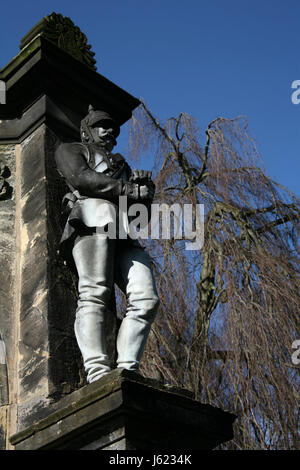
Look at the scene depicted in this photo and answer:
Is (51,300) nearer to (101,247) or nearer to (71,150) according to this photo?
(101,247)

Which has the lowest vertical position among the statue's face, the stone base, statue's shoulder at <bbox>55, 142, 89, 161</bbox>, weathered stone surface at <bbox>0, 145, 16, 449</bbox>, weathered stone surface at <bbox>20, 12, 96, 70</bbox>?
the stone base

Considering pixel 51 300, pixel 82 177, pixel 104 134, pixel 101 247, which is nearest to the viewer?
pixel 101 247

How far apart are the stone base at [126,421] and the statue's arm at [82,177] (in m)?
1.33

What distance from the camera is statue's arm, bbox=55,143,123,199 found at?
15.1 ft

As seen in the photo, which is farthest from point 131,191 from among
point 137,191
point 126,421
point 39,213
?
point 126,421

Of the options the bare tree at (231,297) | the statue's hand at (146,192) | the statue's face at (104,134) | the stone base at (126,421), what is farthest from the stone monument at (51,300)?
the bare tree at (231,297)

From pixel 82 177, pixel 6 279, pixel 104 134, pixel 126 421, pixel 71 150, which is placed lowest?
pixel 126 421

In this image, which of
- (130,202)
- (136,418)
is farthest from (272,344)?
(136,418)

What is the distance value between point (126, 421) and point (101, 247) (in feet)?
3.95

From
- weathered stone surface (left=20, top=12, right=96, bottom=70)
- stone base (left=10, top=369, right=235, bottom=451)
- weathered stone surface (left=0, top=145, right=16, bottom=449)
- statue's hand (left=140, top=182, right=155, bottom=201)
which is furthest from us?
weathered stone surface (left=20, top=12, right=96, bottom=70)

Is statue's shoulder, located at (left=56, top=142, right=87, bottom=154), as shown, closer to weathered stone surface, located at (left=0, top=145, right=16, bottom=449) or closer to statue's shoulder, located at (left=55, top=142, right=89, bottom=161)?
statue's shoulder, located at (left=55, top=142, right=89, bottom=161)

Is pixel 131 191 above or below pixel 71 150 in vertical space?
below

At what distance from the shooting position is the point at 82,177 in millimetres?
4660

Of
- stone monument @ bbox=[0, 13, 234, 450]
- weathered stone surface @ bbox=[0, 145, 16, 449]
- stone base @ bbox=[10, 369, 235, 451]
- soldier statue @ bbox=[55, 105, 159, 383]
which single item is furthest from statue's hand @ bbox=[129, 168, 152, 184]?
stone base @ bbox=[10, 369, 235, 451]
